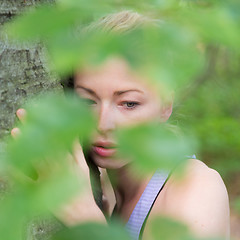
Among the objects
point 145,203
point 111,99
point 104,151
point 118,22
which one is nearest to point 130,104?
point 111,99

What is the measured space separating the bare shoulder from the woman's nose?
0.80 feet

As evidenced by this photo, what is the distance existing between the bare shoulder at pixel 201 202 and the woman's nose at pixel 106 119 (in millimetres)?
244

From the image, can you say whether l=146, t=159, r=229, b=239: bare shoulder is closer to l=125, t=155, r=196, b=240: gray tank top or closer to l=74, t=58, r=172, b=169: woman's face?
l=125, t=155, r=196, b=240: gray tank top

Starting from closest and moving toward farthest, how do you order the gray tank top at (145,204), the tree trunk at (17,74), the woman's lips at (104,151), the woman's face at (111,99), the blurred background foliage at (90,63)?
the blurred background foliage at (90,63)
the tree trunk at (17,74)
the woman's face at (111,99)
the woman's lips at (104,151)
the gray tank top at (145,204)

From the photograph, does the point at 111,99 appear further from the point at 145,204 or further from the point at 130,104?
the point at 145,204

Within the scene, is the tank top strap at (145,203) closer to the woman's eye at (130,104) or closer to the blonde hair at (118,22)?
the woman's eye at (130,104)

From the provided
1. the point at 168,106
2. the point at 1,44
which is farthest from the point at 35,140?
the point at 168,106

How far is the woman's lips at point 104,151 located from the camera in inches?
55.9

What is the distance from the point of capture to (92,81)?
139cm

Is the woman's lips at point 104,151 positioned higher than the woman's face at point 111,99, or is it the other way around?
the woman's face at point 111,99

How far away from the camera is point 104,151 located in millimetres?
1420

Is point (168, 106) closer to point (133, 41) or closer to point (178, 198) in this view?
point (178, 198)

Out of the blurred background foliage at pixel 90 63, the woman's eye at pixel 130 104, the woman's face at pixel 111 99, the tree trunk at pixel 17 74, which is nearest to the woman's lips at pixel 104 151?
the woman's face at pixel 111 99

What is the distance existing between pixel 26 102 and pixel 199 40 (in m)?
0.66
